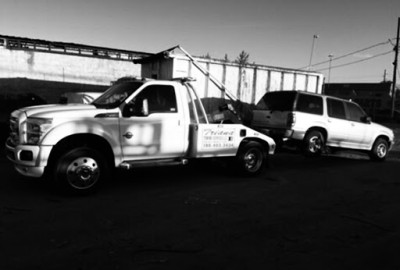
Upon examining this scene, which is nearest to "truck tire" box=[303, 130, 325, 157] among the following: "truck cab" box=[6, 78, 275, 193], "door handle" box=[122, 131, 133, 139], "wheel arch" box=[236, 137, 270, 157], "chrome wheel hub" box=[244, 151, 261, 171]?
"wheel arch" box=[236, 137, 270, 157]

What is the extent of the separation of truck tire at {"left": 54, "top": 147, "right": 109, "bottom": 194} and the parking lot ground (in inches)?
Answer: 8.5

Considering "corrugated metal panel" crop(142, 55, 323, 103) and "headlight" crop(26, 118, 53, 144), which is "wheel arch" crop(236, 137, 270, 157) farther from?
"headlight" crop(26, 118, 53, 144)

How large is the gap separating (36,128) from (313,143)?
274 inches

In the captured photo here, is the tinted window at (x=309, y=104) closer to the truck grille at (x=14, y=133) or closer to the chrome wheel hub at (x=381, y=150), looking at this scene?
the chrome wheel hub at (x=381, y=150)

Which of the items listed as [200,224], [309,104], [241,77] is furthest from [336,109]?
[200,224]

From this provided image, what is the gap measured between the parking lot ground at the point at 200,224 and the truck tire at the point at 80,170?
8.5 inches

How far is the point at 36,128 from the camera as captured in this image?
220 inches

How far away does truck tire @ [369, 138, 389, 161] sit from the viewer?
38.3 feet

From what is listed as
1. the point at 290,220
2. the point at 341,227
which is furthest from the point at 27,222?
the point at 341,227

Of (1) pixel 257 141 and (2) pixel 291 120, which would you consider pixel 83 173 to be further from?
(2) pixel 291 120

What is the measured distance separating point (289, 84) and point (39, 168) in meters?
9.66

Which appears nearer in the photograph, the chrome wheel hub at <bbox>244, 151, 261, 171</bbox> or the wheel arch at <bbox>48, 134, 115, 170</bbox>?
the wheel arch at <bbox>48, 134, 115, 170</bbox>

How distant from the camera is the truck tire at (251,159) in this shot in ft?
26.0

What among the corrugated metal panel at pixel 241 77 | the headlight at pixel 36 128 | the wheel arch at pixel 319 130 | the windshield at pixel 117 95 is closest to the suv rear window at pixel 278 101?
the wheel arch at pixel 319 130
